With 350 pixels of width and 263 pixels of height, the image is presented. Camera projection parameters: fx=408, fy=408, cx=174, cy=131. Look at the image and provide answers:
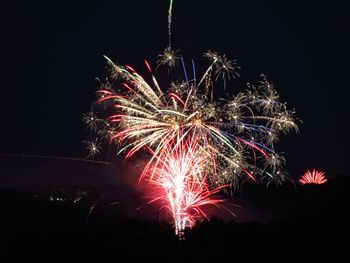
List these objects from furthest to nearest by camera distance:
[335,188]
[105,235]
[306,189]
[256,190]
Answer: [256,190]
[306,189]
[335,188]
[105,235]

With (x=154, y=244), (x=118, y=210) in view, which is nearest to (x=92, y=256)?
(x=154, y=244)

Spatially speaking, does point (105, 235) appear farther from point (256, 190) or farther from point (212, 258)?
point (256, 190)

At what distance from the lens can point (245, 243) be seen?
29438 millimetres

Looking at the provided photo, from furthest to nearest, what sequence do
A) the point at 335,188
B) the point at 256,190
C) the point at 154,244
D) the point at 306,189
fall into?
the point at 256,190 < the point at 306,189 < the point at 335,188 < the point at 154,244

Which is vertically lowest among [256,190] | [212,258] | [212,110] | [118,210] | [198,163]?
[212,258]

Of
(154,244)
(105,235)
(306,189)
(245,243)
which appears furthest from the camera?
(306,189)

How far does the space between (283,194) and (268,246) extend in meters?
65.2

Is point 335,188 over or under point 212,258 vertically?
over

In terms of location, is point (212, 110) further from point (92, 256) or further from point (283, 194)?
point (283, 194)

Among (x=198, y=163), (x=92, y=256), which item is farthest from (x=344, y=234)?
(x=92, y=256)

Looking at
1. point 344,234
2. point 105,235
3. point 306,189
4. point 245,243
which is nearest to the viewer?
point 344,234

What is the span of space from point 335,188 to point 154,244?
34838 mm

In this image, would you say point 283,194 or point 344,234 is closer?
point 344,234

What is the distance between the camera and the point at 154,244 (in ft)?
105
